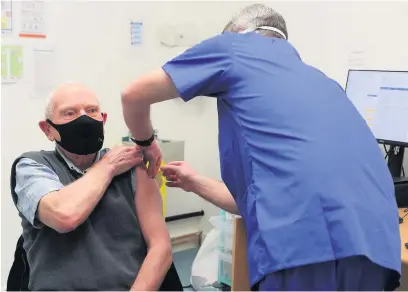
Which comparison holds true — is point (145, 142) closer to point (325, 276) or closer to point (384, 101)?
point (325, 276)

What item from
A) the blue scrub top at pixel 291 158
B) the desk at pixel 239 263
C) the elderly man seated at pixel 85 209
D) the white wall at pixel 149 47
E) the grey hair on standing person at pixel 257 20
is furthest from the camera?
the white wall at pixel 149 47

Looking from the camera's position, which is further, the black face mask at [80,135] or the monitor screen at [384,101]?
the monitor screen at [384,101]

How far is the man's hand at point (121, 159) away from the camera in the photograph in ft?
5.84

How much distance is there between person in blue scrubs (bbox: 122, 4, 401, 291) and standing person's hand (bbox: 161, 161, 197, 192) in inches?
20.1

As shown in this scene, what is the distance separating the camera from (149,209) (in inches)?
71.5

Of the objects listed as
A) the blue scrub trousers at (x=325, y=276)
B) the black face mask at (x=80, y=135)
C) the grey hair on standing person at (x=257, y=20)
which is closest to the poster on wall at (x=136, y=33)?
the black face mask at (x=80, y=135)

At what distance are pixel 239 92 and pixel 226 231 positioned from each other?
1.75m

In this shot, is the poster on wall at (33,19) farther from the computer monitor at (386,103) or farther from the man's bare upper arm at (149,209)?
the computer monitor at (386,103)

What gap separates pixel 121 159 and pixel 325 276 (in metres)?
0.85

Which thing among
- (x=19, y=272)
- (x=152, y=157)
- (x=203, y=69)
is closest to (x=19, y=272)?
(x=19, y=272)

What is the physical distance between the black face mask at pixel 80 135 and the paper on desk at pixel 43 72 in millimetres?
1346

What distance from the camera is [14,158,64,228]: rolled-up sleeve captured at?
166 cm

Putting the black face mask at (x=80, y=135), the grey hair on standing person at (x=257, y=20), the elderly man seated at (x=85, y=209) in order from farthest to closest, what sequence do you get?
1. the black face mask at (x=80, y=135)
2. the elderly man seated at (x=85, y=209)
3. the grey hair on standing person at (x=257, y=20)

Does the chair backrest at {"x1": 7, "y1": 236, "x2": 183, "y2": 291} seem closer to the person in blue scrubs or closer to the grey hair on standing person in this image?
the person in blue scrubs
